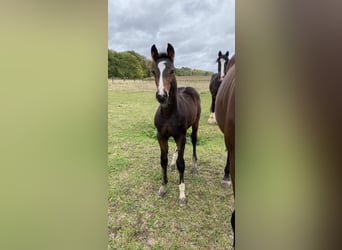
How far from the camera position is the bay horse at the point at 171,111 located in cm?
112

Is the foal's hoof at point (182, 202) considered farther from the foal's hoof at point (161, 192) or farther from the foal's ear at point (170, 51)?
the foal's ear at point (170, 51)

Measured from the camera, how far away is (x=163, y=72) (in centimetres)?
112

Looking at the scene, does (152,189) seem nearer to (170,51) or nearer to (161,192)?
(161,192)

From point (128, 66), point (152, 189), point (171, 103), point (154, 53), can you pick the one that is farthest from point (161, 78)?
point (152, 189)

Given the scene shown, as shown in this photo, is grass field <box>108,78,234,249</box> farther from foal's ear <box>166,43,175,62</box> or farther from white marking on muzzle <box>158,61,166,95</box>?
foal's ear <box>166,43,175,62</box>

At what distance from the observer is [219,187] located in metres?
1.41

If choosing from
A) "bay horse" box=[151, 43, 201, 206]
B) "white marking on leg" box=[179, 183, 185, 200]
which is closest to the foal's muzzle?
"bay horse" box=[151, 43, 201, 206]

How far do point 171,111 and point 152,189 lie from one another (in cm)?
48

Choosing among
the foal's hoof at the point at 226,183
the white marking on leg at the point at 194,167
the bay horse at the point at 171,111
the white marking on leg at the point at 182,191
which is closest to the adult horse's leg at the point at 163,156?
the bay horse at the point at 171,111

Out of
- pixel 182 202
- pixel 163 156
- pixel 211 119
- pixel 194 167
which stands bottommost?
pixel 182 202

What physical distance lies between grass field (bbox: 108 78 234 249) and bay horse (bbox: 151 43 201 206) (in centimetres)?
5
